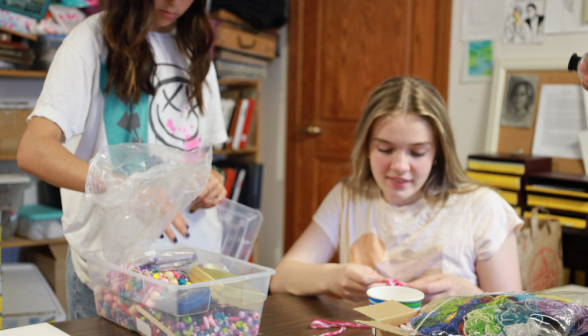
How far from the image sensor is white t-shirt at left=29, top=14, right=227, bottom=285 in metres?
1.09

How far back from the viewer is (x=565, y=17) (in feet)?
7.70

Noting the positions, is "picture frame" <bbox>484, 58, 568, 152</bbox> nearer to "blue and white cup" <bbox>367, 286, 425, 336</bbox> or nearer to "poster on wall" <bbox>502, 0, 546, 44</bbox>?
"poster on wall" <bbox>502, 0, 546, 44</bbox>

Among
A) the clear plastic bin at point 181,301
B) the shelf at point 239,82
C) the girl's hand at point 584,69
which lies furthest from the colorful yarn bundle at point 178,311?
the shelf at point 239,82

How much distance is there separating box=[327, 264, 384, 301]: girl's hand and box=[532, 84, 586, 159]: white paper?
1500 millimetres

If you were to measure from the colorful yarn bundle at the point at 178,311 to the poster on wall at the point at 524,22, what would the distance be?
2.05 metres

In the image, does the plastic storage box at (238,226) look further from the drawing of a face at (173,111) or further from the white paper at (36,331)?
the white paper at (36,331)

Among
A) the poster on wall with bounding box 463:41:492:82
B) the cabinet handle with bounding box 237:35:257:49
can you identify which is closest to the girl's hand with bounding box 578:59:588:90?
the poster on wall with bounding box 463:41:492:82

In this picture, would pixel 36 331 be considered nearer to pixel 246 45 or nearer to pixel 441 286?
pixel 441 286

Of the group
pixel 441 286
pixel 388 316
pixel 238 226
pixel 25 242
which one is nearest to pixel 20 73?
pixel 25 242

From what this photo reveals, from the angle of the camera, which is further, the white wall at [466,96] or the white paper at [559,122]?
the white wall at [466,96]

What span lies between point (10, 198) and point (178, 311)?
5.64 feet

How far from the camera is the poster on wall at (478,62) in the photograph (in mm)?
2602

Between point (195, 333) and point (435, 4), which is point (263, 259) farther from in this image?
point (195, 333)

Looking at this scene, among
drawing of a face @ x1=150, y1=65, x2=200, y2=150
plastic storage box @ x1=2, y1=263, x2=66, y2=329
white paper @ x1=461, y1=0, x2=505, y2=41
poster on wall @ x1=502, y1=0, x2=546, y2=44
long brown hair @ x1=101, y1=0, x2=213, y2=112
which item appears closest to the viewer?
long brown hair @ x1=101, y1=0, x2=213, y2=112
